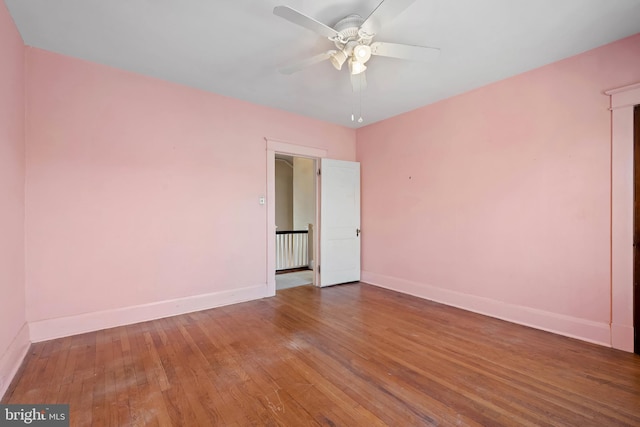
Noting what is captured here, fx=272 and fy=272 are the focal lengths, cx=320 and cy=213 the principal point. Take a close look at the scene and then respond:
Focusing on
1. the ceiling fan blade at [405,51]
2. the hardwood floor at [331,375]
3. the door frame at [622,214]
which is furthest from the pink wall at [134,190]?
the door frame at [622,214]

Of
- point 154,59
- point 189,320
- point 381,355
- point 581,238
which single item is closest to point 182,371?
point 189,320

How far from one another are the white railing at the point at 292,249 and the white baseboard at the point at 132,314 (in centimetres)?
192

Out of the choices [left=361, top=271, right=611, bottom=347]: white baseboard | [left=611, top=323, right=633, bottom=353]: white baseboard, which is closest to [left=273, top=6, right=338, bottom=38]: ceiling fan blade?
[left=361, top=271, right=611, bottom=347]: white baseboard

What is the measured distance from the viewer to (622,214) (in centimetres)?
244

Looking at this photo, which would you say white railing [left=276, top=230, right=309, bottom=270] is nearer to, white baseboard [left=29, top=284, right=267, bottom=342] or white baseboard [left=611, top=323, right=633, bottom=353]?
white baseboard [left=29, top=284, right=267, bottom=342]

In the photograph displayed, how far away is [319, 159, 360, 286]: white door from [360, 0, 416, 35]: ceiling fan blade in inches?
105

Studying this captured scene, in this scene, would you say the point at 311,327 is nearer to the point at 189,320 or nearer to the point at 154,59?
the point at 189,320

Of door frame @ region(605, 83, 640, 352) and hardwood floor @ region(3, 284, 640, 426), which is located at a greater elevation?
door frame @ region(605, 83, 640, 352)

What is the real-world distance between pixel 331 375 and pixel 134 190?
2806mm

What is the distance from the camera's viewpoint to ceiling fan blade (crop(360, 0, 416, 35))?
5.25 feet

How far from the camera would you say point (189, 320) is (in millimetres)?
3133

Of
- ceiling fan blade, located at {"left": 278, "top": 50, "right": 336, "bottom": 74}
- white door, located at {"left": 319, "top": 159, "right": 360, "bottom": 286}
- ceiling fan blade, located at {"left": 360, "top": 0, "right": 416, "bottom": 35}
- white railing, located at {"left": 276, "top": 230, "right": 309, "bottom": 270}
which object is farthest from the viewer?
white railing, located at {"left": 276, "top": 230, "right": 309, "bottom": 270}

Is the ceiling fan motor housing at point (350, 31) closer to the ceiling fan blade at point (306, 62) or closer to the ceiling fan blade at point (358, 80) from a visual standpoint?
the ceiling fan blade at point (306, 62)

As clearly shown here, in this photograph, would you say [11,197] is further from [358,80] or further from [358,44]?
[358,80]
